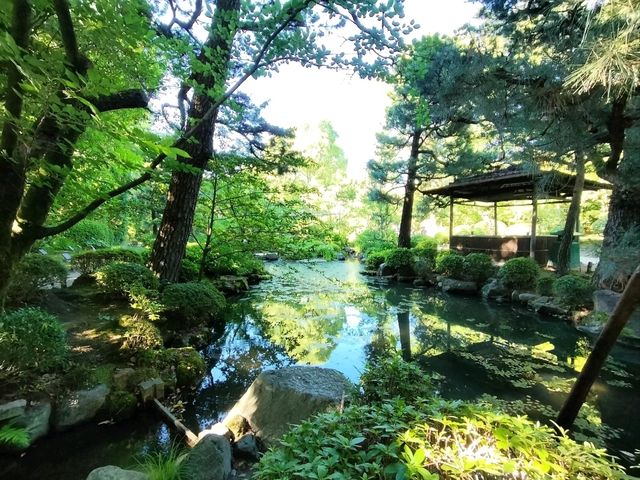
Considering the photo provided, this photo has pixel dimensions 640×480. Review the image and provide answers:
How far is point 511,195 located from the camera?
1374 centimetres

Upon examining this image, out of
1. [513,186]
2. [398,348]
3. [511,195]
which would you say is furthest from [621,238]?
[511,195]

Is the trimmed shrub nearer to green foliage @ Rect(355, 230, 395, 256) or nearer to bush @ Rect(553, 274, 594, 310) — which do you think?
bush @ Rect(553, 274, 594, 310)

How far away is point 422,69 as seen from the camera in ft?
6.23

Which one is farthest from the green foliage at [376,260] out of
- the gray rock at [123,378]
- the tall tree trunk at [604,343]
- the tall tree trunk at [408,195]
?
A: the gray rock at [123,378]

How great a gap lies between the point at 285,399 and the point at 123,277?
131 inches

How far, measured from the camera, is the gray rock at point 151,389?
338 centimetres

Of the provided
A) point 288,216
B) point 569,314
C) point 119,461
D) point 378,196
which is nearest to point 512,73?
point 288,216

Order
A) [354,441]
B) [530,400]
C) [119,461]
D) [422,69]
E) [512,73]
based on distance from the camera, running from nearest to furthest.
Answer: [354,441]
[422,69]
[119,461]
[530,400]
[512,73]

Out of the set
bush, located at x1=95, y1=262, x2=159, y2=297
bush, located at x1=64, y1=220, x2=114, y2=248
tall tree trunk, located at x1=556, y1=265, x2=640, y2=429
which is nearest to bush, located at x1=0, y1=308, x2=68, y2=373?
bush, located at x1=95, y1=262, x2=159, y2=297

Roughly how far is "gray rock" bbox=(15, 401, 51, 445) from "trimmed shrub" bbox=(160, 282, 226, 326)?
1.97 meters

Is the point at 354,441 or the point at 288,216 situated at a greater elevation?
the point at 288,216

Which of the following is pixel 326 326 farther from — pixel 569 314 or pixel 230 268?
pixel 569 314

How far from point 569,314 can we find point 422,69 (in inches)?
324

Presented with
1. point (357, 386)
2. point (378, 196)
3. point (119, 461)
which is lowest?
point (119, 461)
